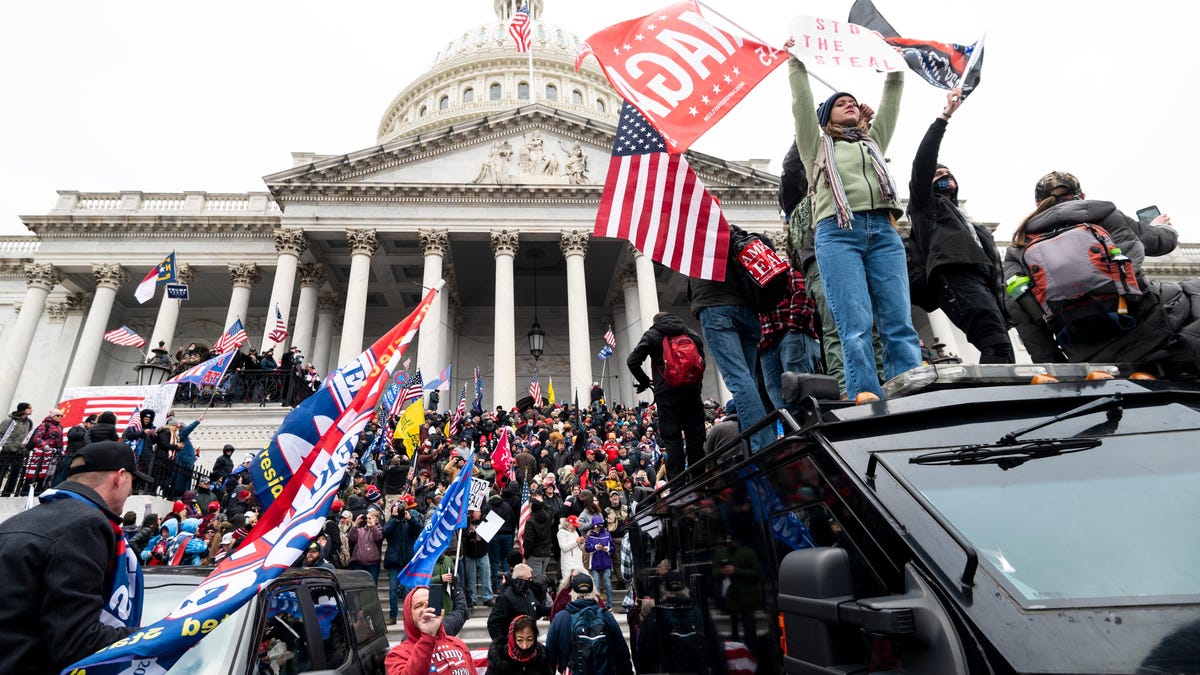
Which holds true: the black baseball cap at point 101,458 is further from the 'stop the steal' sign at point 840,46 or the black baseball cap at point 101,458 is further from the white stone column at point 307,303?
the white stone column at point 307,303

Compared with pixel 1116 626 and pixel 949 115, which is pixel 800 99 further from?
pixel 1116 626

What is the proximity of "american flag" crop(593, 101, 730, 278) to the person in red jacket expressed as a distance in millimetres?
3397

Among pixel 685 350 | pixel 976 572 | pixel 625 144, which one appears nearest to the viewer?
pixel 976 572

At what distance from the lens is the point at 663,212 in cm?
568

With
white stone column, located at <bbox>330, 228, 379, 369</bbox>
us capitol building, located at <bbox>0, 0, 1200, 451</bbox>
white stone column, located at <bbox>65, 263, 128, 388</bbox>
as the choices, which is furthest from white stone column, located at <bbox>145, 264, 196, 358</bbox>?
white stone column, located at <bbox>330, 228, 379, 369</bbox>

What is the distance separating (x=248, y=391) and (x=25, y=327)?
1481 centimetres

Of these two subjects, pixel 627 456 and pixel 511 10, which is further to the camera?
pixel 511 10

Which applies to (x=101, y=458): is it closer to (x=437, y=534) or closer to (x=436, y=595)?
(x=437, y=534)

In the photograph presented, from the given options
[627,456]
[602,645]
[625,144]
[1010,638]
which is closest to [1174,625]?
[1010,638]

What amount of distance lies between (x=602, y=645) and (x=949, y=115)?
4.96 metres

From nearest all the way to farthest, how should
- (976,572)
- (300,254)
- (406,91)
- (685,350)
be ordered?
(976,572) < (685,350) < (300,254) < (406,91)

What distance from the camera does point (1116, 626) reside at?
57.8 inches

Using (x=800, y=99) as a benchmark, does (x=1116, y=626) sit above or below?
below

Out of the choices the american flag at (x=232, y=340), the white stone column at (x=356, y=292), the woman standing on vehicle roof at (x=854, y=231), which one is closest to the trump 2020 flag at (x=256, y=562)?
the woman standing on vehicle roof at (x=854, y=231)
